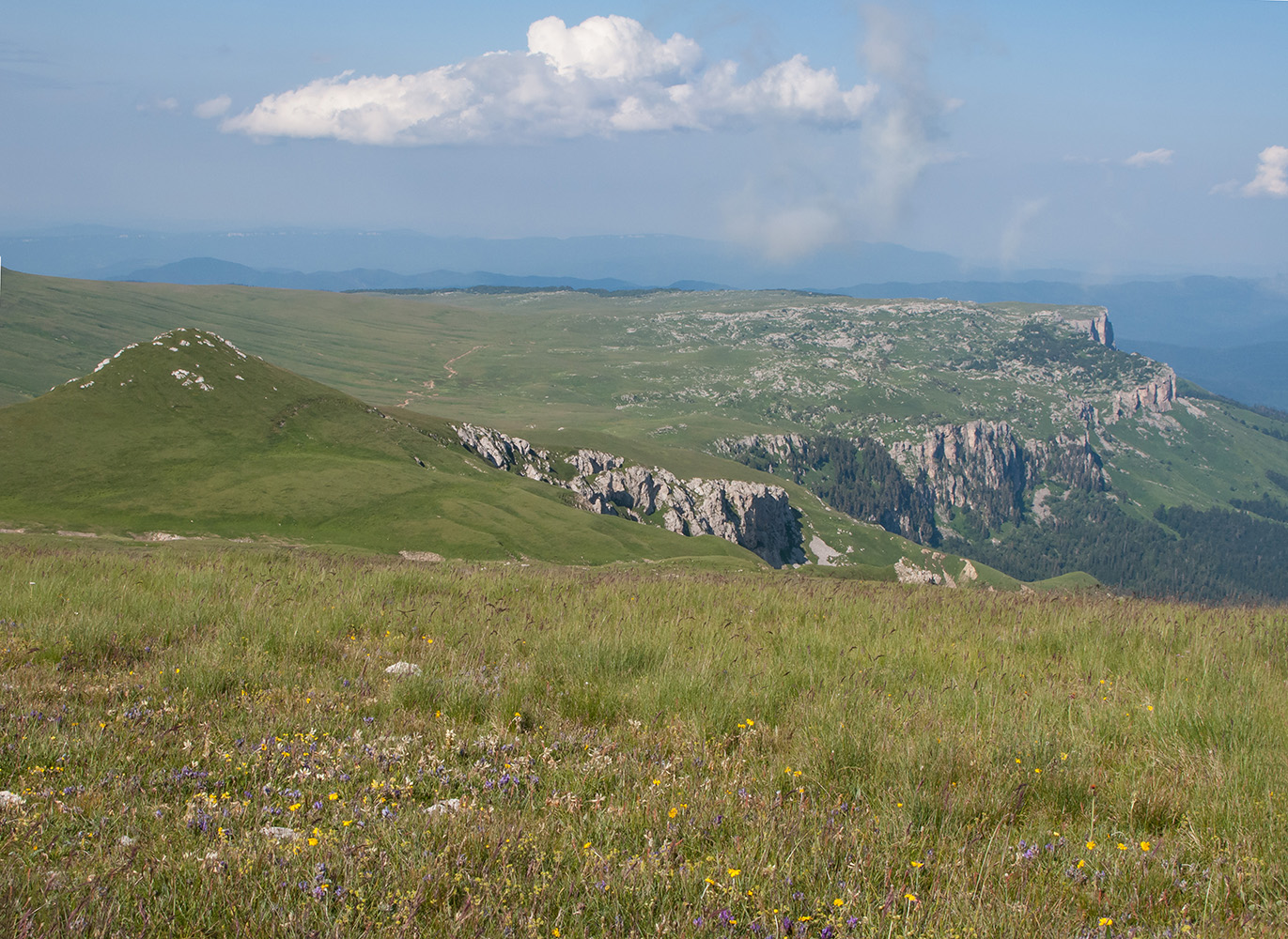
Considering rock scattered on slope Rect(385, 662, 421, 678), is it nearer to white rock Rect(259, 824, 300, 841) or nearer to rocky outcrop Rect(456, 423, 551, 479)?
white rock Rect(259, 824, 300, 841)

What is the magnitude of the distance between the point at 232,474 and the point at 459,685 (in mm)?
100432

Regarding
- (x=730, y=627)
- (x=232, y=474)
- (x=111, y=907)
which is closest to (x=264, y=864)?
(x=111, y=907)

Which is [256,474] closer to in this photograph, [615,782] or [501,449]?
[501,449]

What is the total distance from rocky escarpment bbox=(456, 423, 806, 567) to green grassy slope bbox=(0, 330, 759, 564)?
23153 millimetres

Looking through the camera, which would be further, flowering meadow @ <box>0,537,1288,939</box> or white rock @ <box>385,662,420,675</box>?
white rock @ <box>385,662,420,675</box>

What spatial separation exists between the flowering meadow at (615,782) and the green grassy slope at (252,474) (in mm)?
78619

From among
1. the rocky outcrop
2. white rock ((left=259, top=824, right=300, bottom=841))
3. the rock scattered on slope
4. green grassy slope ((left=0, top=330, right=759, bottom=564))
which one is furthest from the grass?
white rock ((left=259, top=824, right=300, bottom=841))

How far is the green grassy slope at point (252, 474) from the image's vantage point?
270ft

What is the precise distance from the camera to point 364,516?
88.8 metres

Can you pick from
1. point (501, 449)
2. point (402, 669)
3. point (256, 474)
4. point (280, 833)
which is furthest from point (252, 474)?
point (280, 833)

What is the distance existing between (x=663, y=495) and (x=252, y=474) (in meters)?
91.1

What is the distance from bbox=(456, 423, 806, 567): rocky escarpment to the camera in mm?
142250

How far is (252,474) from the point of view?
9369 centimetres

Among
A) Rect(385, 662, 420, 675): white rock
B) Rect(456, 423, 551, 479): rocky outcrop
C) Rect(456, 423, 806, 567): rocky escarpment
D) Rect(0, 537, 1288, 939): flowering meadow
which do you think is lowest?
Rect(456, 423, 806, 567): rocky escarpment
